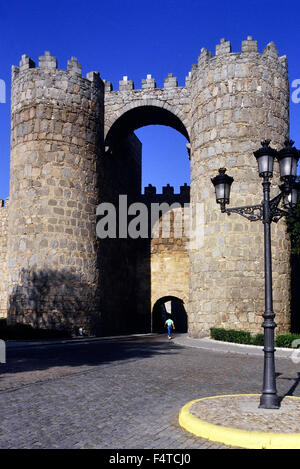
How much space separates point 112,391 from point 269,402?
2.89 meters

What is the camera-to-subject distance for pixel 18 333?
20.6 m

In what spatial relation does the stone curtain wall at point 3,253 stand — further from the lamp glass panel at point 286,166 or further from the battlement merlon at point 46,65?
A: the lamp glass panel at point 286,166

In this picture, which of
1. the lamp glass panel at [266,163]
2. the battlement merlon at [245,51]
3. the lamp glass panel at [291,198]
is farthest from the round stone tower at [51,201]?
the lamp glass panel at [266,163]

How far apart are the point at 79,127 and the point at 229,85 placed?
7315 millimetres

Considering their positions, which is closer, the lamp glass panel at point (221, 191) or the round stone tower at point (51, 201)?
the lamp glass panel at point (221, 191)

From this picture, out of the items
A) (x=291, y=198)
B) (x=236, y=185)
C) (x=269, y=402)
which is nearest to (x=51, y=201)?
(x=236, y=185)

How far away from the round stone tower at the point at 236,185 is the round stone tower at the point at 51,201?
17.1 ft

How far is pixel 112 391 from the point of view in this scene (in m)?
8.42

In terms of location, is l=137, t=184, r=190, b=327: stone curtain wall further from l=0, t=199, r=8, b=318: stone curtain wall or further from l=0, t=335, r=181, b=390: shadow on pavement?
l=0, t=335, r=181, b=390: shadow on pavement

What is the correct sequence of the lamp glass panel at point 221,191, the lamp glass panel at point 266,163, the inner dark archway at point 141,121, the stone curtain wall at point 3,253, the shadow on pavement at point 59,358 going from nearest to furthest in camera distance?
the lamp glass panel at point 266,163, the lamp glass panel at point 221,191, the shadow on pavement at point 59,358, the inner dark archway at point 141,121, the stone curtain wall at point 3,253

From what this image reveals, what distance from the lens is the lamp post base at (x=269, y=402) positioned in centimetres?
667

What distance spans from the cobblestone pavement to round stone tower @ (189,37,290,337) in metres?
5.45

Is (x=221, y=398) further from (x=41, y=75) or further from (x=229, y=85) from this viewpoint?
(x=41, y=75)

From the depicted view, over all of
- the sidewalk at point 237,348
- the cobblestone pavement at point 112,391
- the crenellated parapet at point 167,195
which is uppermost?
the crenellated parapet at point 167,195
